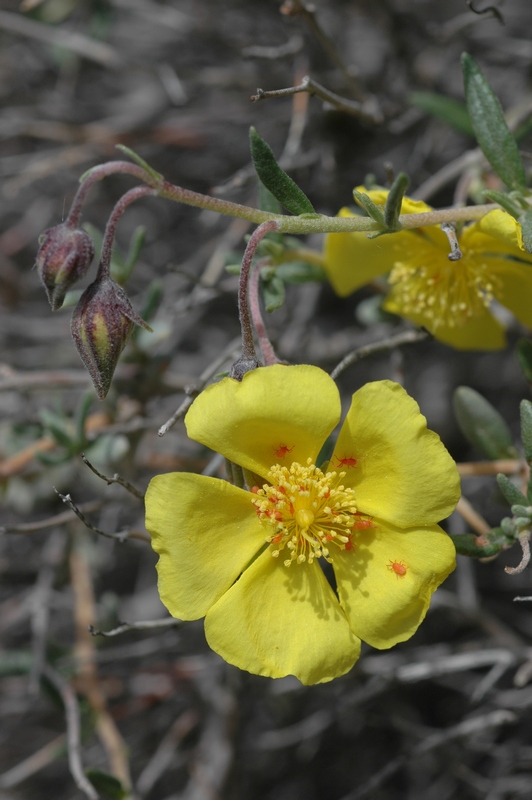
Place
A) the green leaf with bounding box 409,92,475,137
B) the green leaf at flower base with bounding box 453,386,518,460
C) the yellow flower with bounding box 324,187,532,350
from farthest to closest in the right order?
the green leaf with bounding box 409,92,475,137 → the green leaf at flower base with bounding box 453,386,518,460 → the yellow flower with bounding box 324,187,532,350

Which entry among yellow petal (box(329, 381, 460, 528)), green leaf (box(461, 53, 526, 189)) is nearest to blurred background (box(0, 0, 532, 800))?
green leaf (box(461, 53, 526, 189))

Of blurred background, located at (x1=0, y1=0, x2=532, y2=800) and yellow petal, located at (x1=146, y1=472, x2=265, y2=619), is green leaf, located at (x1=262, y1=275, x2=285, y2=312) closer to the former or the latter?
blurred background, located at (x1=0, y1=0, x2=532, y2=800)

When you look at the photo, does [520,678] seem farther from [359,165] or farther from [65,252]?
[359,165]

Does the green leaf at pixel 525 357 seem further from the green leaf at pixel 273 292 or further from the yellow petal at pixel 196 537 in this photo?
the yellow petal at pixel 196 537

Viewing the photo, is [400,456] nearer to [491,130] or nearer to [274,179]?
[274,179]

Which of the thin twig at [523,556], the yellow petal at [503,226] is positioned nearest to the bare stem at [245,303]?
the yellow petal at [503,226]

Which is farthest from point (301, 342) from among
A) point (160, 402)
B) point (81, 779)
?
point (81, 779)
